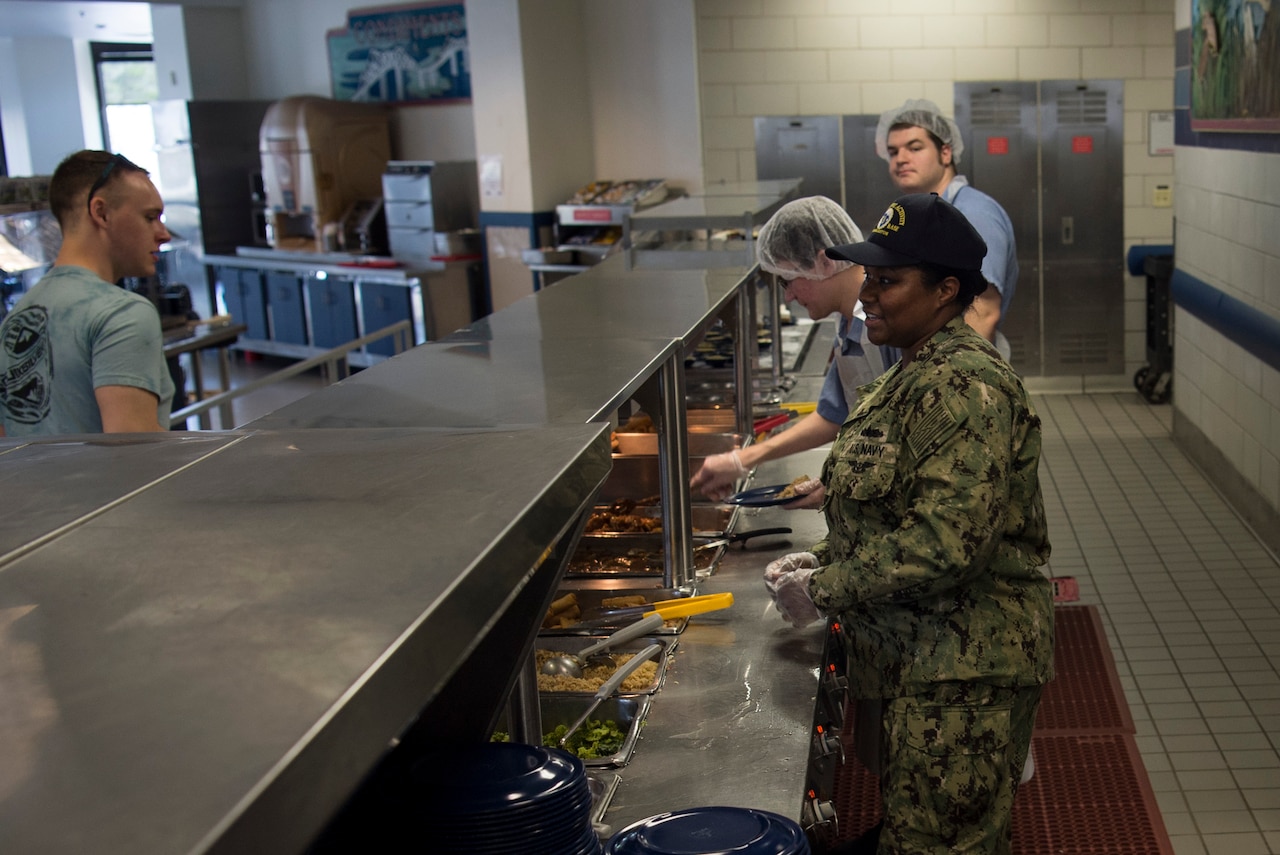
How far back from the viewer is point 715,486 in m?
2.83

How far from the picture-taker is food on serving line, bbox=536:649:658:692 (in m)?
2.14

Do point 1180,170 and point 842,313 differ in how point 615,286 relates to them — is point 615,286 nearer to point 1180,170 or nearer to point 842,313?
point 842,313

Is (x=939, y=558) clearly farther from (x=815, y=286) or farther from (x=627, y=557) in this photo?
(x=627, y=557)

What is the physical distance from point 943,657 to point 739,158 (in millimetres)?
7389

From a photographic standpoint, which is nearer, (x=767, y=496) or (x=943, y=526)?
(x=943, y=526)

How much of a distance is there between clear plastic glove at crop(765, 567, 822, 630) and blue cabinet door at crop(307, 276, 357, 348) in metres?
8.21

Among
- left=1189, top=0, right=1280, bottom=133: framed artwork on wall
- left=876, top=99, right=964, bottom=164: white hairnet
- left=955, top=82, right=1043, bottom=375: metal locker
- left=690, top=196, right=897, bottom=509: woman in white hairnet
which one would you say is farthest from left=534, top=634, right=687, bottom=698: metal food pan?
left=955, top=82, right=1043, bottom=375: metal locker

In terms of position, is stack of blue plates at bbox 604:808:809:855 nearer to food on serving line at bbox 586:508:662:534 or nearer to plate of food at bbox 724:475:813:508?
plate of food at bbox 724:475:813:508

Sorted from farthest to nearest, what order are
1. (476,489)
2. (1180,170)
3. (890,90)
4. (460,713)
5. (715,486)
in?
1. (890,90)
2. (1180,170)
3. (715,486)
4. (460,713)
5. (476,489)

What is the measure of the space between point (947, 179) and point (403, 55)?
770cm

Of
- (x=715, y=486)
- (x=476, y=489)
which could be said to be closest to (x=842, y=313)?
A: (x=715, y=486)

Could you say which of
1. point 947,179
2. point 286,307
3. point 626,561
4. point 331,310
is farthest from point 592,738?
point 286,307

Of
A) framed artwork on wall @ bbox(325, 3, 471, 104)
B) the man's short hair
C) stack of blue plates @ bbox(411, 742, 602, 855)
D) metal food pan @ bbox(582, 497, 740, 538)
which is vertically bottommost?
metal food pan @ bbox(582, 497, 740, 538)

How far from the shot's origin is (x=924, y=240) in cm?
187
